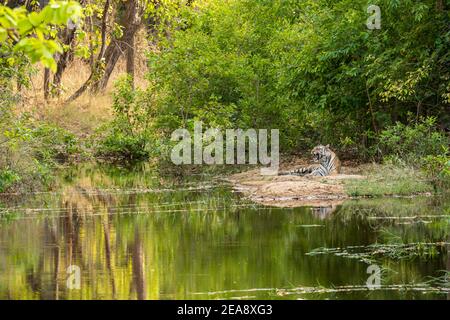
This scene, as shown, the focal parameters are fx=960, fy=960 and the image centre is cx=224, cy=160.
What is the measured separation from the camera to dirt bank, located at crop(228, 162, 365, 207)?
18.2 m

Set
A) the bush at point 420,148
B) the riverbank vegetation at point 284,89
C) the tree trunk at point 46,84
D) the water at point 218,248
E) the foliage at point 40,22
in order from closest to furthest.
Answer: the foliage at point 40,22, the water at point 218,248, the bush at point 420,148, the riverbank vegetation at point 284,89, the tree trunk at point 46,84

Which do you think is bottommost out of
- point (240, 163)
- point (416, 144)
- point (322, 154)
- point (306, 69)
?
point (240, 163)

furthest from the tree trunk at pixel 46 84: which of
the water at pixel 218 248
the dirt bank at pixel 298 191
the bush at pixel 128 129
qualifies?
the water at pixel 218 248

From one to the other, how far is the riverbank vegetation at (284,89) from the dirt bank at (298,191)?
507mm

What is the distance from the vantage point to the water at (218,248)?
10.2 m

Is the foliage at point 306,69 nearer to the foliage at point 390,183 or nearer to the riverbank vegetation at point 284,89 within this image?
the riverbank vegetation at point 284,89

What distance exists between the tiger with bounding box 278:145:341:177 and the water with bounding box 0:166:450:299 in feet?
10.4

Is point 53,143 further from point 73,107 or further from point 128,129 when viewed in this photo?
point 73,107

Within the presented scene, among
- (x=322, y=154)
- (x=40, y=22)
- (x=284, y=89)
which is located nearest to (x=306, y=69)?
(x=284, y=89)

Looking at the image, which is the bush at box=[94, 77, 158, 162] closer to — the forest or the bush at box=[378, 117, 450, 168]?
the forest

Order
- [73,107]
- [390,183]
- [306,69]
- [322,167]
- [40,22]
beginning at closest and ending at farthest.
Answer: [40,22] → [390,183] → [322,167] → [306,69] → [73,107]

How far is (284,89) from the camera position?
25.2 m

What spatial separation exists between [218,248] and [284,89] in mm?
12718
